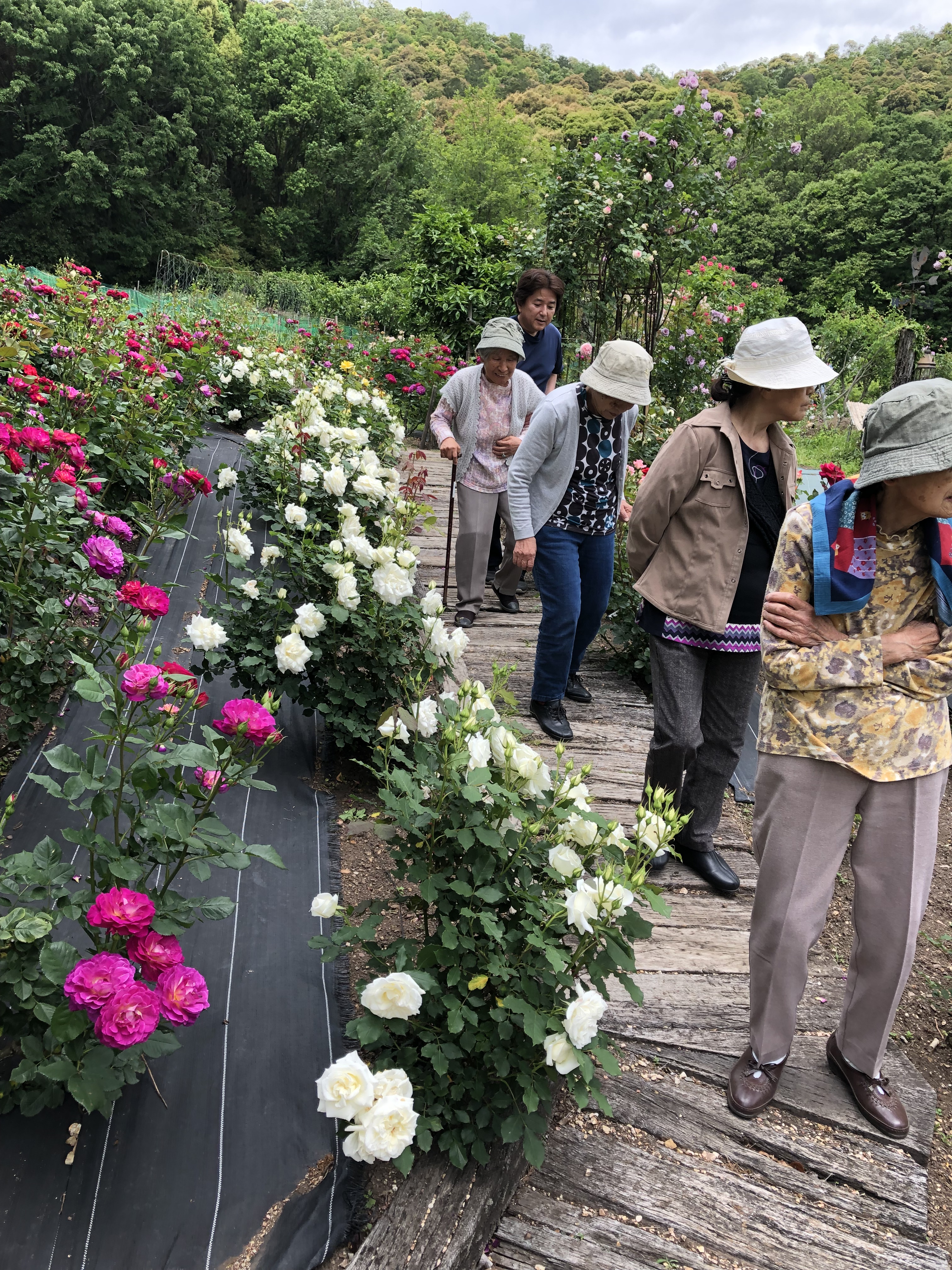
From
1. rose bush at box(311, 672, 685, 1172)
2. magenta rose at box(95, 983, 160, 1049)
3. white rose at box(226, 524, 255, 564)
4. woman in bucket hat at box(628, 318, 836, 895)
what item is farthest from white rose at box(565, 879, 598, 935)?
white rose at box(226, 524, 255, 564)

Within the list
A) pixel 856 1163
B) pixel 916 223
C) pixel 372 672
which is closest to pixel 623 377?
pixel 372 672

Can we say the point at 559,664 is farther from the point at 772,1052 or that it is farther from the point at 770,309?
the point at 770,309

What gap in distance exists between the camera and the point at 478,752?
143 centimetres

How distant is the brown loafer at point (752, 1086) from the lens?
5.99ft

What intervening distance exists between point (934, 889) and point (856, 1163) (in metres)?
1.92

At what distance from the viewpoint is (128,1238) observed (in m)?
1.32

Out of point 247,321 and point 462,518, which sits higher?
point 247,321

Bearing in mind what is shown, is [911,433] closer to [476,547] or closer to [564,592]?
[564,592]

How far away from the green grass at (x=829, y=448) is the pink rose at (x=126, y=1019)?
1246 cm

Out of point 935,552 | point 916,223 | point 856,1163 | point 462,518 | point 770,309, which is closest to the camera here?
point 935,552

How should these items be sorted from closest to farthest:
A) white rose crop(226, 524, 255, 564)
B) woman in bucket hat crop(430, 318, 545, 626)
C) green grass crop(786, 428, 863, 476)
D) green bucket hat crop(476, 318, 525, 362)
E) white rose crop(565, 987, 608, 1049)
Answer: white rose crop(565, 987, 608, 1049), white rose crop(226, 524, 255, 564), green bucket hat crop(476, 318, 525, 362), woman in bucket hat crop(430, 318, 545, 626), green grass crop(786, 428, 863, 476)

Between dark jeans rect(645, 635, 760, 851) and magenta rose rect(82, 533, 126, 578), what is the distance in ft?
4.88

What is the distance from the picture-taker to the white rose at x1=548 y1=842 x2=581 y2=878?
1.41 meters

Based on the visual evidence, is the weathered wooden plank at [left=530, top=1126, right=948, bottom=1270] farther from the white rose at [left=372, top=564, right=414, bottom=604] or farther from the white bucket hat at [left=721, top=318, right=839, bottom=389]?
the white bucket hat at [left=721, top=318, right=839, bottom=389]
